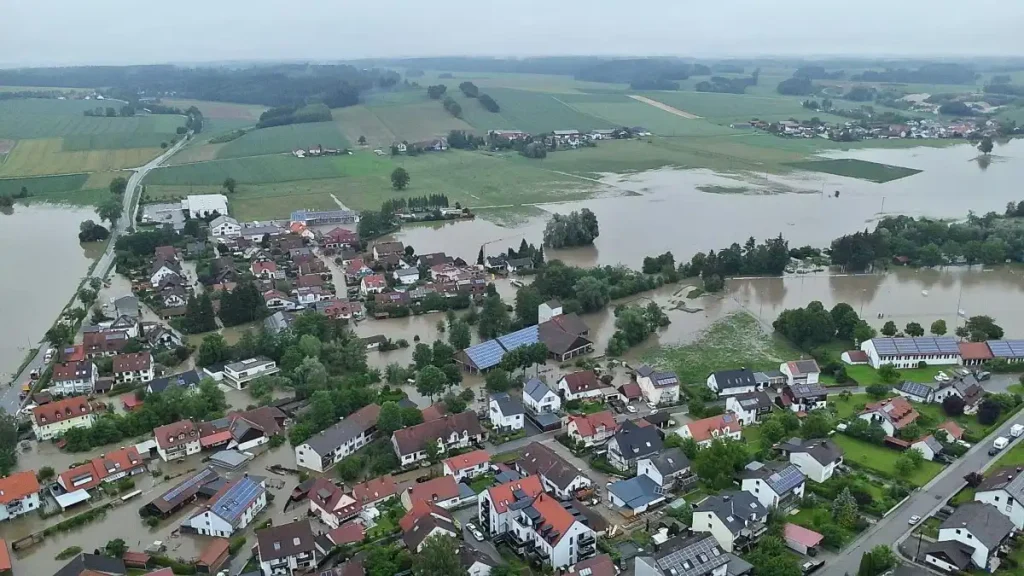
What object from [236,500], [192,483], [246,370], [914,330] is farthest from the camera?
[914,330]

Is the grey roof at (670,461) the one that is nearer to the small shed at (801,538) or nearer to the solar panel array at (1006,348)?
the small shed at (801,538)

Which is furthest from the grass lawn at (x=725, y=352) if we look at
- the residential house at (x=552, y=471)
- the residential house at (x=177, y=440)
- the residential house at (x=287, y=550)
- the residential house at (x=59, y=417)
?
the residential house at (x=59, y=417)

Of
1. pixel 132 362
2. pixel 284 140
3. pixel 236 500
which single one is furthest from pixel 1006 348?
pixel 284 140

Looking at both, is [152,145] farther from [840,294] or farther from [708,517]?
[708,517]

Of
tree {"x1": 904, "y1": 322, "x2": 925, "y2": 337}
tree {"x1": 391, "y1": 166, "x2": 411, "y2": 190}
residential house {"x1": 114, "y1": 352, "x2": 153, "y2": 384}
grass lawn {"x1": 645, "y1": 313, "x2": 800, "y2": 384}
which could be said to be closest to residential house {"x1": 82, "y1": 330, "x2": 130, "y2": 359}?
residential house {"x1": 114, "y1": 352, "x2": 153, "y2": 384}

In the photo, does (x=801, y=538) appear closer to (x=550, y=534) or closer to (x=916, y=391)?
(x=550, y=534)

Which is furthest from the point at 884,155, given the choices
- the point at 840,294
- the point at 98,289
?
the point at 98,289
